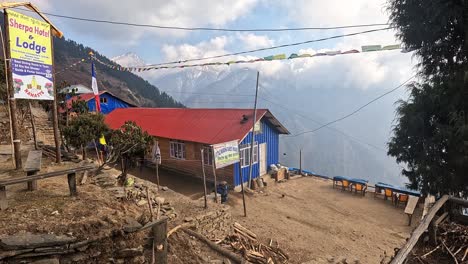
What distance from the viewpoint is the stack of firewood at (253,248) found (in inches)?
324

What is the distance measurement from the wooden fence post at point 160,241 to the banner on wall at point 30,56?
236 inches

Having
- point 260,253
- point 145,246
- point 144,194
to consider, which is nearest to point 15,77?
point 144,194

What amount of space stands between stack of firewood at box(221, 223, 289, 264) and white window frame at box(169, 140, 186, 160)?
10.2 meters

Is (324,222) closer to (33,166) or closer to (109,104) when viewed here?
(33,166)

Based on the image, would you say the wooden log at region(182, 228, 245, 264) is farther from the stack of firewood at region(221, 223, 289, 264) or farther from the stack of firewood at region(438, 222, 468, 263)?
the stack of firewood at region(438, 222, 468, 263)

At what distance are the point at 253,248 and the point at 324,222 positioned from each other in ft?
18.5

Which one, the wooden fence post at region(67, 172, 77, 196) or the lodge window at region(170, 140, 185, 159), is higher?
the wooden fence post at region(67, 172, 77, 196)

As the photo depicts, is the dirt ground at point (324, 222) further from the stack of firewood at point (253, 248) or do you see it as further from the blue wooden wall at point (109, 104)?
the blue wooden wall at point (109, 104)

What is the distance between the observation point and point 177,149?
2012 cm

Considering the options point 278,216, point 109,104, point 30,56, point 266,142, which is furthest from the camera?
point 109,104

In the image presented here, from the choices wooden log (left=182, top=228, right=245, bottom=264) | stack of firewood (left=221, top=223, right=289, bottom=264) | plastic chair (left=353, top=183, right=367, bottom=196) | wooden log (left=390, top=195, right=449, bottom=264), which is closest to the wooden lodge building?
plastic chair (left=353, top=183, right=367, bottom=196)

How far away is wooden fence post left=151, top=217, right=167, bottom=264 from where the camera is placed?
18.8 ft

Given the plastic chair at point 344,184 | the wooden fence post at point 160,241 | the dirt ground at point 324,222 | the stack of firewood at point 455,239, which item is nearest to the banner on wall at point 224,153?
the dirt ground at point 324,222

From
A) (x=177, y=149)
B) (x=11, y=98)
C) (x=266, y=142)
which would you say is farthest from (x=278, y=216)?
(x=11, y=98)
